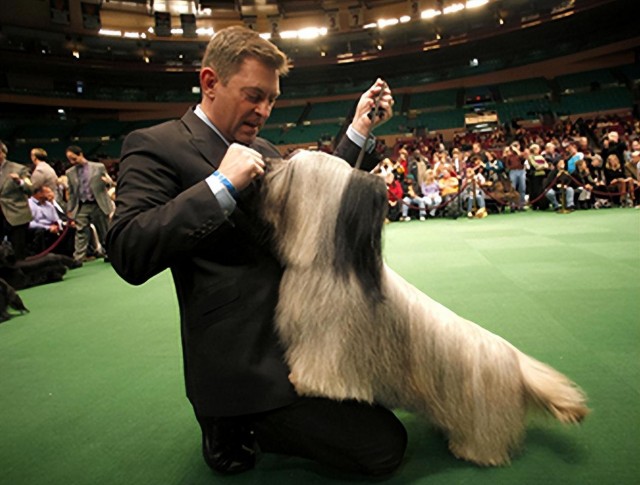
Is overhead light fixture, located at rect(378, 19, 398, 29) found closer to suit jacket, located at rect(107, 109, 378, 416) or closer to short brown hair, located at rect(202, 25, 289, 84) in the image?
short brown hair, located at rect(202, 25, 289, 84)

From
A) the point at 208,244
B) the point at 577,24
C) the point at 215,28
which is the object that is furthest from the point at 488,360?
the point at 215,28

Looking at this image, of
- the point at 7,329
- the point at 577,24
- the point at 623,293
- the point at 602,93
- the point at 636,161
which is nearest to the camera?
the point at 623,293

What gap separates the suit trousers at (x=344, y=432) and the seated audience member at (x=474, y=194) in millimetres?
10596

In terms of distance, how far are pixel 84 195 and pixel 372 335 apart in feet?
27.0

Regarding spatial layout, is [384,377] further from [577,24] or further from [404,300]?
[577,24]

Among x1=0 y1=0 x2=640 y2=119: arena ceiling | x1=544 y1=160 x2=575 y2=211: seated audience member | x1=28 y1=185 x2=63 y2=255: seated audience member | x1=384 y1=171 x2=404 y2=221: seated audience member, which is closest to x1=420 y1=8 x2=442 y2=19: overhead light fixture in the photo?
x1=0 y1=0 x2=640 y2=119: arena ceiling

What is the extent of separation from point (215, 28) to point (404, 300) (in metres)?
31.1

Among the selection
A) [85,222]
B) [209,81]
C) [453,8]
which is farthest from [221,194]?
[453,8]

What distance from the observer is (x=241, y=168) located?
1311mm

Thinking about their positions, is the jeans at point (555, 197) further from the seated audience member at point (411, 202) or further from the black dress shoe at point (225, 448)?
the black dress shoe at point (225, 448)

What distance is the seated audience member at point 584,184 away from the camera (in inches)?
421

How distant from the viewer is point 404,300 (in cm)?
150

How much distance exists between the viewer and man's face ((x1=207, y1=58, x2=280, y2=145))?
156 centimetres

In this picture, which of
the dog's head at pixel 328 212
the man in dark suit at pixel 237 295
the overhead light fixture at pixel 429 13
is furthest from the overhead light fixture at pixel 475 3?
the dog's head at pixel 328 212
